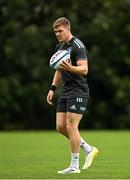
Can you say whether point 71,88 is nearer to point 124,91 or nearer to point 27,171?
point 27,171

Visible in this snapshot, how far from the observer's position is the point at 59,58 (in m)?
9.98

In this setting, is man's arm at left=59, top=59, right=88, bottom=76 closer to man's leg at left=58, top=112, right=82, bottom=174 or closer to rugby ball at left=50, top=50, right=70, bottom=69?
rugby ball at left=50, top=50, right=70, bottom=69

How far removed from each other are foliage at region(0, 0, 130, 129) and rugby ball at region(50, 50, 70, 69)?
30.3 meters

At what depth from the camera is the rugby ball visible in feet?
32.7

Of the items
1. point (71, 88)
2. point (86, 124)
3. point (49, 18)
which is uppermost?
point (49, 18)

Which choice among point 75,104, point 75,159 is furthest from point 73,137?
point 75,104

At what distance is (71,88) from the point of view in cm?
1034

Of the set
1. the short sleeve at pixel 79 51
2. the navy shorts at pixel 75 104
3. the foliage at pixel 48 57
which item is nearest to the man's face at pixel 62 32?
the short sleeve at pixel 79 51

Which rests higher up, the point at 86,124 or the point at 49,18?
the point at 49,18

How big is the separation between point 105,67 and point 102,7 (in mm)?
3757

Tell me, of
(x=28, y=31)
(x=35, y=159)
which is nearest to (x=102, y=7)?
(x=28, y=31)

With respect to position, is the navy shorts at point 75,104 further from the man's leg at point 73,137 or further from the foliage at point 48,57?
the foliage at point 48,57

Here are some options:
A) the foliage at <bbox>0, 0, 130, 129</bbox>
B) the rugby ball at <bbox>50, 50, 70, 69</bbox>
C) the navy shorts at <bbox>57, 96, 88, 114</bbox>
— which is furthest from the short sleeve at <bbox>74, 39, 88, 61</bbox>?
the foliage at <bbox>0, 0, 130, 129</bbox>

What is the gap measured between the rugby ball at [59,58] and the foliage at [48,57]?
30.3 metres
